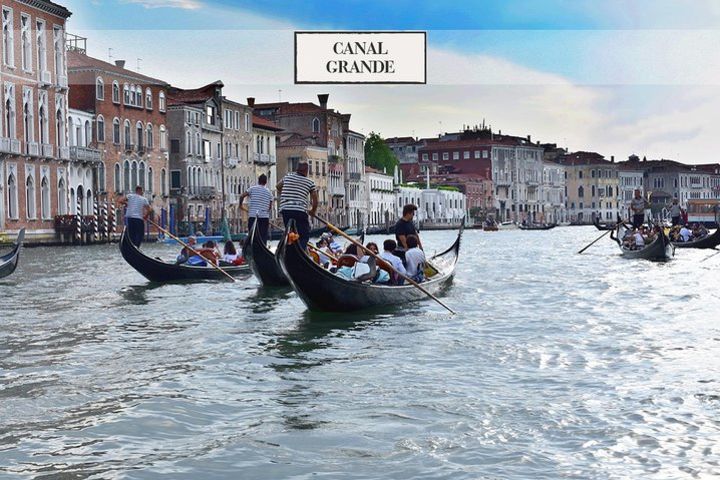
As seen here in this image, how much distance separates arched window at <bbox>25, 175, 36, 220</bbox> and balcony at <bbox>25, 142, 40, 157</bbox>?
1.73 ft

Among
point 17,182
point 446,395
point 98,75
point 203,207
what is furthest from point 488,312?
point 203,207

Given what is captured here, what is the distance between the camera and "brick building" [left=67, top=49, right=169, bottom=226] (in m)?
28.3

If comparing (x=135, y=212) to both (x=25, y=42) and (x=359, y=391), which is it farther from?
(x=25, y=42)

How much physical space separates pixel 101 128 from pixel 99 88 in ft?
3.47

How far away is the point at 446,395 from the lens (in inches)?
172

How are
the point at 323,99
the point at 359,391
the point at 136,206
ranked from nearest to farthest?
the point at 359,391, the point at 136,206, the point at 323,99

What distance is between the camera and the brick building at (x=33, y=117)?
23250mm

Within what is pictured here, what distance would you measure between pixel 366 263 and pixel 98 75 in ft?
74.3

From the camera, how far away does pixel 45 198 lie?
25188mm

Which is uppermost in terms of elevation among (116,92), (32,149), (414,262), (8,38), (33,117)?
(8,38)

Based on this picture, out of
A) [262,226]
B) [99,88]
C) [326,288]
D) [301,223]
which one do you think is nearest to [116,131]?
[99,88]

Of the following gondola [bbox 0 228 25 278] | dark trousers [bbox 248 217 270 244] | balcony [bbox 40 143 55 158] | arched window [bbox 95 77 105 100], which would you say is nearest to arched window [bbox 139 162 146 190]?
arched window [bbox 95 77 105 100]

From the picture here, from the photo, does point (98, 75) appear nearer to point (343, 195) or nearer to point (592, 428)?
point (343, 195)

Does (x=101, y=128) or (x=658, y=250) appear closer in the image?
(x=658, y=250)
